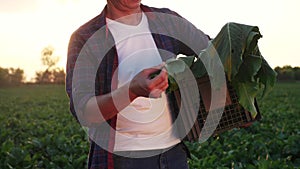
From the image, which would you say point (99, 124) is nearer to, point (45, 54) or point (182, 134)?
point (182, 134)

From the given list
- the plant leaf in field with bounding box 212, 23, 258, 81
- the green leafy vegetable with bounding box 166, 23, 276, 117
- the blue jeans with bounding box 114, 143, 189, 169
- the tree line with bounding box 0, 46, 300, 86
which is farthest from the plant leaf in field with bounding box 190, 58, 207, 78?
the tree line with bounding box 0, 46, 300, 86

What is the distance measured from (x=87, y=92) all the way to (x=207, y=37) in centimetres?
64

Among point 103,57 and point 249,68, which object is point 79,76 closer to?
point 103,57

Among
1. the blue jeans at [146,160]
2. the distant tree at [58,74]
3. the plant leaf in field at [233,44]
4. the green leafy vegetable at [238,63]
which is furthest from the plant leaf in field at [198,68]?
the distant tree at [58,74]

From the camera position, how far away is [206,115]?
2180mm

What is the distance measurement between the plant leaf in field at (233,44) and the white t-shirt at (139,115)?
0.33 meters

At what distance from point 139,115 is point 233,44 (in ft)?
1.66

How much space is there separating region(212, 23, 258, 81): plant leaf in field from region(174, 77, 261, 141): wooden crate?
17 centimetres

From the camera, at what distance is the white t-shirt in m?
2.14

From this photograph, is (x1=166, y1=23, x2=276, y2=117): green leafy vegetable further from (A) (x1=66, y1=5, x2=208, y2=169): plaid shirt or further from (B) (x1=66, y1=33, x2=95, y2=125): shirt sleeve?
(B) (x1=66, y1=33, x2=95, y2=125): shirt sleeve

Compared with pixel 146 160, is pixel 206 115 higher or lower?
higher

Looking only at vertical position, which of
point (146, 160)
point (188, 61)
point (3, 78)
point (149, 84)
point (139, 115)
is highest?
point (3, 78)

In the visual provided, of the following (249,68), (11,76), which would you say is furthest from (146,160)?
(11,76)

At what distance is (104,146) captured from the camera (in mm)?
2166
